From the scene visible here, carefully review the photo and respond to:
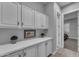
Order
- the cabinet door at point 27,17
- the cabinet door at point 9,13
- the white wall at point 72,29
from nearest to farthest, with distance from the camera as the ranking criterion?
the cabinet door at point 9,13, the cabinet door at point 27,17, the white wall at point 72,29

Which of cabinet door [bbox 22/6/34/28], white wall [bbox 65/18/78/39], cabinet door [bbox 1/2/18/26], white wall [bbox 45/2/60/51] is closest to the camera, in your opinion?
cabinet door [bbox 1/2/18/26]

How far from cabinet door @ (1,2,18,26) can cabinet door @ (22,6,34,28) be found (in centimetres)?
26

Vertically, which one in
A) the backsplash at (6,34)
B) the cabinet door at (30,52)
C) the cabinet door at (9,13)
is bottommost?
the cabinet door at (30,52)

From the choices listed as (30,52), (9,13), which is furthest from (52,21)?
(9,13)

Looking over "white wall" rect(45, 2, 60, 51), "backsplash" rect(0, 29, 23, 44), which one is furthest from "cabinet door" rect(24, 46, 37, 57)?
"white wall" rect(45, 2, 60, 51)

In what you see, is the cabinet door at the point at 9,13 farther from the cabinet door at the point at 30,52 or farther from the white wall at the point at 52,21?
the white wall at the point at 52,21

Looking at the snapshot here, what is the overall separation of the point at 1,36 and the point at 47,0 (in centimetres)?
247

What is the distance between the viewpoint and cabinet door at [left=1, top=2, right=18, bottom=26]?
138 centimetres

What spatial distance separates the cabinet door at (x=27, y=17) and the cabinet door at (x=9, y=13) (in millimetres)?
257

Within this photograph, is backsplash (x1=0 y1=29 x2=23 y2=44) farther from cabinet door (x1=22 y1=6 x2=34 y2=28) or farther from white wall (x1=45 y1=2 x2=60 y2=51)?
white wall (x1=45 y1=2 x2=60 y2=51)

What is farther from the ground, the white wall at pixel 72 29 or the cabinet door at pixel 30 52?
the white wall at pixel 72 29

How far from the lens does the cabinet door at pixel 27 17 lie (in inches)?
72.8

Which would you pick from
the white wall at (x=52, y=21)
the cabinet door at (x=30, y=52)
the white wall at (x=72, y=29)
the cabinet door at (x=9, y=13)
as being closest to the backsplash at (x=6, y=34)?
the cabinet door at (x=9, y=13)

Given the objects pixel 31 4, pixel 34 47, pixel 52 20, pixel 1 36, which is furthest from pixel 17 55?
pixel 52 20
